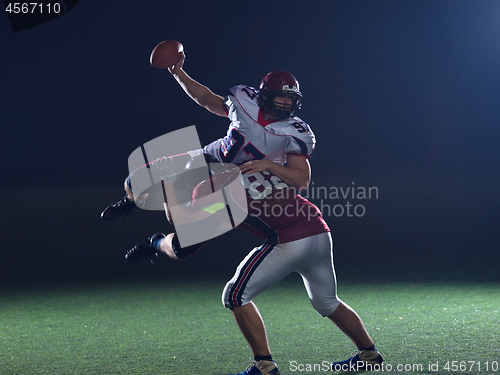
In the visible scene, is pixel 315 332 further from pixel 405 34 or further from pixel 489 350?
pixel 405 34

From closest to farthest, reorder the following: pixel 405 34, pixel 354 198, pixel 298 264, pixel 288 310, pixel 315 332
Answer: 1. pixel 298 264
2. pixel 315 332
3. pixel 288 310
4. pixel 354 198
5. pixel 405 34

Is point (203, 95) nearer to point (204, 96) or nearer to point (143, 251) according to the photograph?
point (204, 96)

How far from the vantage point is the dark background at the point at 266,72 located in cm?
612

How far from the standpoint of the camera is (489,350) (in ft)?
7.32

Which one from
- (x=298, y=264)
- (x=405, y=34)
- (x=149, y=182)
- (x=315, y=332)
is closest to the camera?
(x=298, y=264)

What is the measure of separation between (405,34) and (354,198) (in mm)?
2189

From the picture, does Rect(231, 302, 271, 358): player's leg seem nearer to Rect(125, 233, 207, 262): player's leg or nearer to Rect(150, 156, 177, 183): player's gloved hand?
Rect(125, 233, 207, 262): player's leg

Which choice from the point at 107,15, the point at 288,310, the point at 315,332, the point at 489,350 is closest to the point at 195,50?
the point at 107,15

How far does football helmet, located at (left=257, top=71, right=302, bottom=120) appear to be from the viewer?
1996mm

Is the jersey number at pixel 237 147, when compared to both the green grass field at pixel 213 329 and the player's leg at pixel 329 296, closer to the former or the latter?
the player's leg at pixel 329 296

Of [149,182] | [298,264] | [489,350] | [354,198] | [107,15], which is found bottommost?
[354,198]

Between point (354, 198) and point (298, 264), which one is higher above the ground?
point (298, 264)

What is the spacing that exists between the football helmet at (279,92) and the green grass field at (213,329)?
107 cm

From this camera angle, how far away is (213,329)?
109 inches
